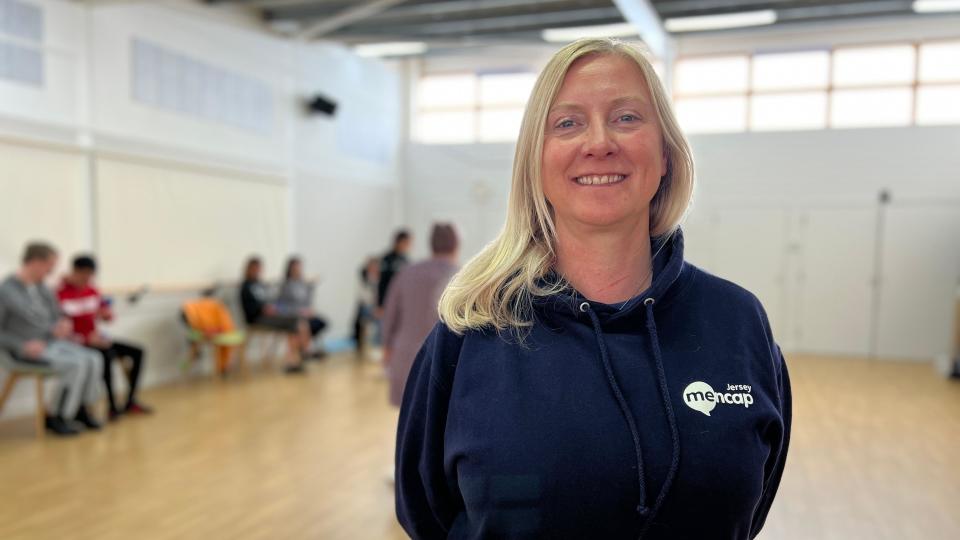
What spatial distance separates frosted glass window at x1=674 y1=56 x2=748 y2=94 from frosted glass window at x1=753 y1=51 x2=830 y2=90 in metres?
0.21

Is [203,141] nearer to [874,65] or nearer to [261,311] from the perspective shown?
[261,311]

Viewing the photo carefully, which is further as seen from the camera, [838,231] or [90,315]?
[838,231]

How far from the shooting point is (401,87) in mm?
11250

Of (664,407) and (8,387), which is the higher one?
(664,407)

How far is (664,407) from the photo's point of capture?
95 centimetres

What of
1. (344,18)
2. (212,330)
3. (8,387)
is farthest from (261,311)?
(344,18)

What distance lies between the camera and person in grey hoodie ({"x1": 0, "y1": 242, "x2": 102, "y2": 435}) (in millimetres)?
4914

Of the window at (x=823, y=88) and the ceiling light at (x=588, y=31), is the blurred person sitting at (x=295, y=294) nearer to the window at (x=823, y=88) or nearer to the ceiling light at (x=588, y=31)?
the ceiling light at (x=588, y=31)

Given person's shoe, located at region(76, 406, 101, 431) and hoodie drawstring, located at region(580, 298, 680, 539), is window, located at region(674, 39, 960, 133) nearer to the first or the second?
person's shoe, located at region(76, 406, 101, 431)

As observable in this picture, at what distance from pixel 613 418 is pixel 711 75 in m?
9.91

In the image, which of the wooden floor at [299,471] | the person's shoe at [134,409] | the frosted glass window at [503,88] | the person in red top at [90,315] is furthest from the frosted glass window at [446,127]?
the person's shoe at [134,409]

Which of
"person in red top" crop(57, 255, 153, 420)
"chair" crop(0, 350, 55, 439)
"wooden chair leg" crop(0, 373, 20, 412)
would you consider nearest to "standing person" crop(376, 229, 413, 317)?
"person in red top" crop(57, 255, 153, 420)

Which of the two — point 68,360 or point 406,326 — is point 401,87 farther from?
point 406,326

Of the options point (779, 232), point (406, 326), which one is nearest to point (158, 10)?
point (406, 326)
